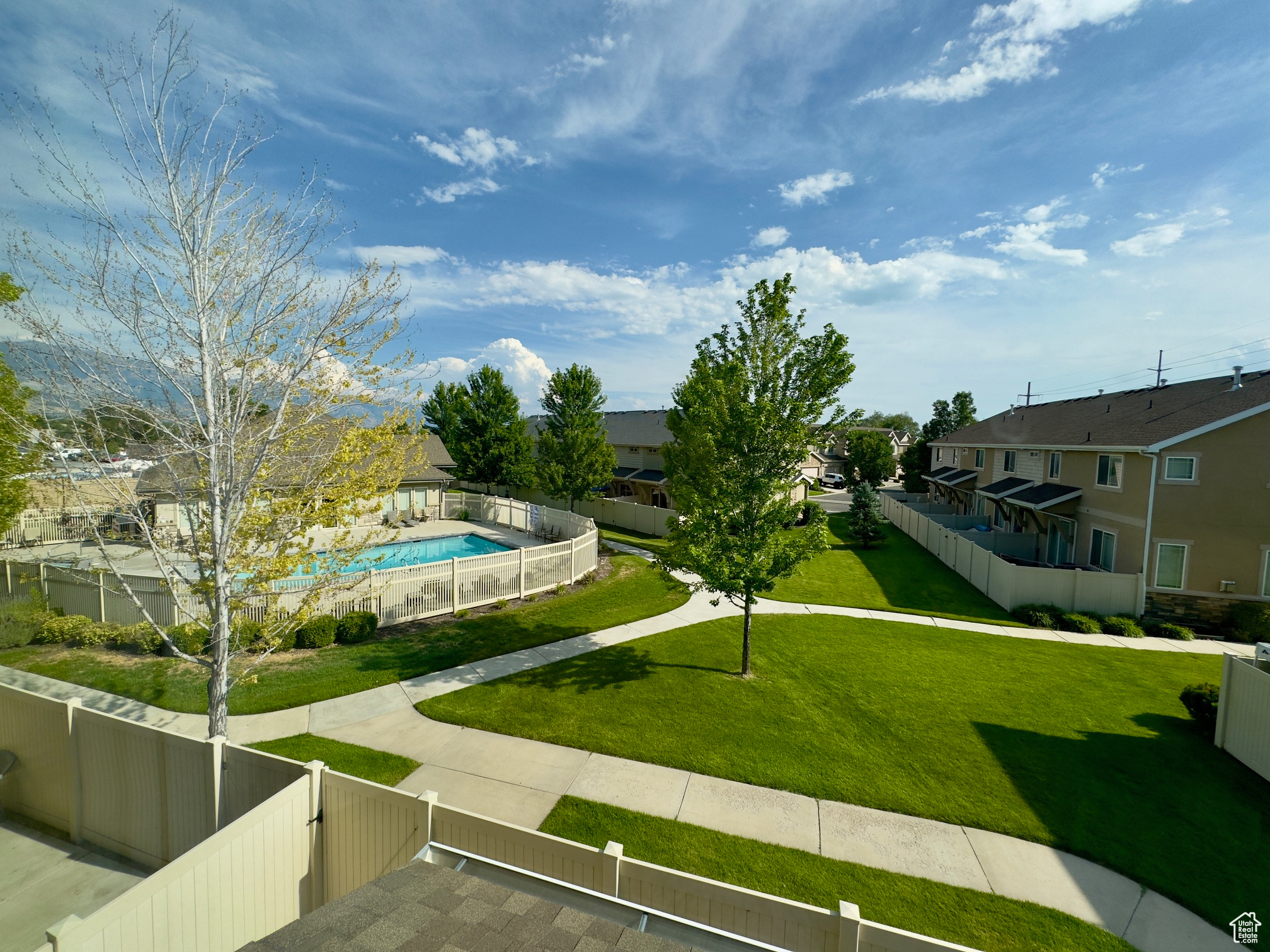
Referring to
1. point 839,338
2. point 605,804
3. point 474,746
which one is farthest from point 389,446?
point 839,338

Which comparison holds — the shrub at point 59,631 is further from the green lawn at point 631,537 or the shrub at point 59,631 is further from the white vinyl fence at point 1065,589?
the white vinyl fence at point 1065,589

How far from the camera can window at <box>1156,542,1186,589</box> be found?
16781 mm

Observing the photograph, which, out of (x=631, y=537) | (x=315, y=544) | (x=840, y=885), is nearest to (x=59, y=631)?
(x=315, y=544)

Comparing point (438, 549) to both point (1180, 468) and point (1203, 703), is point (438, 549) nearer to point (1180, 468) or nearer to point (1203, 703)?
point (1203, 703)

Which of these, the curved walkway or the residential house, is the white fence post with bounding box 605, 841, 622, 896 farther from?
the residential house

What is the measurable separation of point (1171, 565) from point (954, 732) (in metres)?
13.3

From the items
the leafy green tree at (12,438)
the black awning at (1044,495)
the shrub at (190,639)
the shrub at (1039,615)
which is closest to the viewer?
the leafy green tree at (12,438)

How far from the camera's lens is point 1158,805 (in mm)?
7699

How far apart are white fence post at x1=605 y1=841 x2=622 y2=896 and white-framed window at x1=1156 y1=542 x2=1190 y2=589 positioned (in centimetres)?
2036

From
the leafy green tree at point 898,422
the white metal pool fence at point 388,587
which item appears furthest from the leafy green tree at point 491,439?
the leafy green tree at point 898,422

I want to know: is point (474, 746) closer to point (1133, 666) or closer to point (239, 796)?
point (239, 796)

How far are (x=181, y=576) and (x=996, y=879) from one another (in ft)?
35.6

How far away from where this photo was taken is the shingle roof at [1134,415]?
1745cm

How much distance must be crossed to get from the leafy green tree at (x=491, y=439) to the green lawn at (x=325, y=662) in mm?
19990
